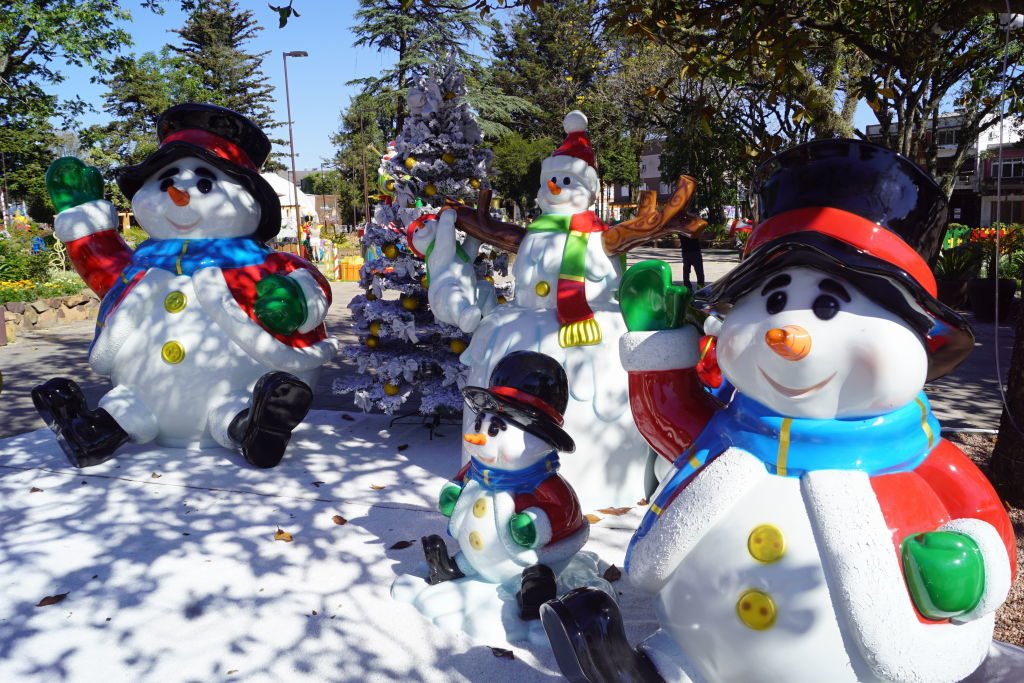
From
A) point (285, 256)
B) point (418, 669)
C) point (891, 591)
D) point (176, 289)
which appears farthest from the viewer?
point (285, 256)

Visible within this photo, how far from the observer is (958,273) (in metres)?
12.7

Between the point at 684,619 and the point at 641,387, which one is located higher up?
the point at 641,387

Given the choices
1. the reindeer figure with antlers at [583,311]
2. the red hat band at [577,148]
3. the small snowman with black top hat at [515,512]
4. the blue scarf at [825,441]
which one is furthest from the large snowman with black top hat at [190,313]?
the blue scarf at [825,441]

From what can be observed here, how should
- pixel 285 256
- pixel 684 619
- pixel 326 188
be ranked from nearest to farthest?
pixel 684 619
pixel 285 256
pixel 326 188

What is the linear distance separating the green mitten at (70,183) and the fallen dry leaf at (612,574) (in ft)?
15.0

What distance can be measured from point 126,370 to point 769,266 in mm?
4874

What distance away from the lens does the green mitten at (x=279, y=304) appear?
18.1 ft

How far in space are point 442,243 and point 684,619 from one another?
3.27 metres

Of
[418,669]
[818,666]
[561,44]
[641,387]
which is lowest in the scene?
[418,669]

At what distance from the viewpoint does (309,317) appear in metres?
5.78

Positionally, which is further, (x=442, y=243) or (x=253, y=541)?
(x=442, y=243)

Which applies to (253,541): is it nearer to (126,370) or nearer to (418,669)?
(418,669)

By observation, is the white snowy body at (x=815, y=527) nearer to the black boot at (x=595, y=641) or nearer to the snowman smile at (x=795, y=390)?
the snowman smile at (x=795, y=390)

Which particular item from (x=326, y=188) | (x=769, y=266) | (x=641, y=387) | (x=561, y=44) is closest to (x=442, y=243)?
(x=641, y=387)
